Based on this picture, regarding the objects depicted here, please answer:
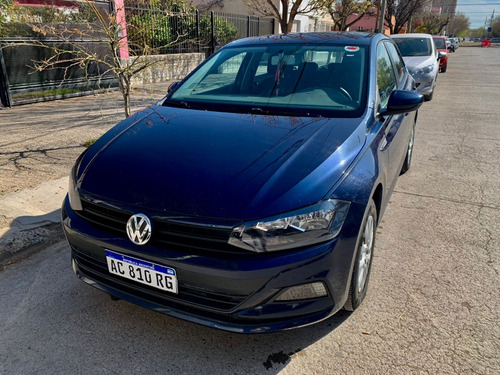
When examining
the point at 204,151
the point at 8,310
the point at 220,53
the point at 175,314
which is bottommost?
the point at 8,310

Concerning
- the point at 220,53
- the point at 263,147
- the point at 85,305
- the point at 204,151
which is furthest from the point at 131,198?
the point at 220,53

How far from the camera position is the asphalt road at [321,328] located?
2164 millimetres

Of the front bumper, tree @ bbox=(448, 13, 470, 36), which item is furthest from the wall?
tree @ bbox=(448, 13, 470, 36)

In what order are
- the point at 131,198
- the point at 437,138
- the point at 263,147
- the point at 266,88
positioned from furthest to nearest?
the point at 437,138
the point at 266,88
the point at 263,147
the point at 131,198

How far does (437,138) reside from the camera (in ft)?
22.9

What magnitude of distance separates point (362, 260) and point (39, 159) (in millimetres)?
4431

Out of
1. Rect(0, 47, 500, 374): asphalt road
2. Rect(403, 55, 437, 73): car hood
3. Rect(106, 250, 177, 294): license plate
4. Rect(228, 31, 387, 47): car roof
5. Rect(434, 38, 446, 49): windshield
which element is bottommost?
Rect(0, 47, 500, 374): asphalt road

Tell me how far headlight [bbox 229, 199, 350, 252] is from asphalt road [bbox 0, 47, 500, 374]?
2.42 feet

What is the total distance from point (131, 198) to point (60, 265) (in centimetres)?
143

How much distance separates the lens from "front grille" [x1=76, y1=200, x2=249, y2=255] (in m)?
1.92

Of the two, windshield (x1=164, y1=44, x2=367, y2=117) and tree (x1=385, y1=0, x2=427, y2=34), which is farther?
tree (x1=385, y1=0, x2=427, y2=34)

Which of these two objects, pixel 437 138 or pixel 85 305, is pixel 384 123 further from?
pixel 437 138

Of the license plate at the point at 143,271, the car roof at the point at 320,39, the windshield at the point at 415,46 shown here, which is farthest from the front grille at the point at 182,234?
the windshield at the point at 415,46

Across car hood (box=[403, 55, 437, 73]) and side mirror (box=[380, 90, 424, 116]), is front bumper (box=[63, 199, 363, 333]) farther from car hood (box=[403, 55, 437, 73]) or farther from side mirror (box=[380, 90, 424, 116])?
car hood (box=[403, 55, 437, 73])
